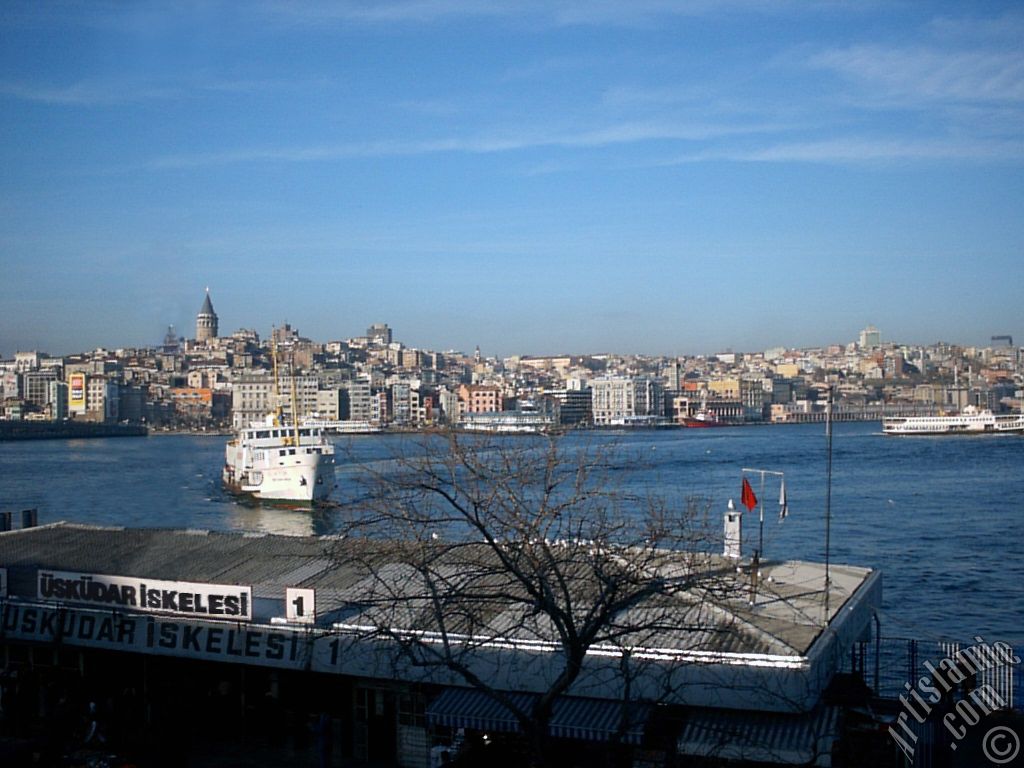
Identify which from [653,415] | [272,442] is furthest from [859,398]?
[272,442]

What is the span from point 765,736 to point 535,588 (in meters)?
1.51

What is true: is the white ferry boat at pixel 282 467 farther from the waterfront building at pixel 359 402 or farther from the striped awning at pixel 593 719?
the waterfront building at pixel 359 402

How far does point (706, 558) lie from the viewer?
19.7ft

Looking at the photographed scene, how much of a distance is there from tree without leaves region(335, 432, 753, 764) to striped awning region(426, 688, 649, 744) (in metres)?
0.06

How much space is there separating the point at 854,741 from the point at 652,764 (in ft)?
3.08

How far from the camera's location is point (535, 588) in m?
3.77

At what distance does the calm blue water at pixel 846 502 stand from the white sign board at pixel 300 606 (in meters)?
0.80

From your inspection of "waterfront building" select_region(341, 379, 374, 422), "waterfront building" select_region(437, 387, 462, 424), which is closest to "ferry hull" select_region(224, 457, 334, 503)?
"waterfront building" select_region(437, 387, 462, 424)

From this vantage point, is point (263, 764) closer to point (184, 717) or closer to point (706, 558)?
point (184, 717)

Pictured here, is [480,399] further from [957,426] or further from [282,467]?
[282,467]

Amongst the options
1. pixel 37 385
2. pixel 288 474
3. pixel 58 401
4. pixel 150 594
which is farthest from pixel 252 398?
pixel 150 594

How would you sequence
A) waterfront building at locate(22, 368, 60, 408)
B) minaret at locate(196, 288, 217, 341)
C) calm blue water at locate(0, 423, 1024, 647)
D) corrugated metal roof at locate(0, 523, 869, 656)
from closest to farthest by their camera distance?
corrugated metal roof at locate(0, 523, 869, 656)
calm blue water at locate(0, 423, 1024, 647)
waterfront building at locate(22, 368, 60, 408)
minaret at locate(196, 288, 217, 341)

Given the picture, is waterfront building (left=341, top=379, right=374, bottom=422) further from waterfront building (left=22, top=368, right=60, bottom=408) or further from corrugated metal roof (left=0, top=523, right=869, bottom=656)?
corrugated metal roof (left=0, top=523, right=869, bottom=656)

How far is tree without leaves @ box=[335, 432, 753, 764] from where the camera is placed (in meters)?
3.59
